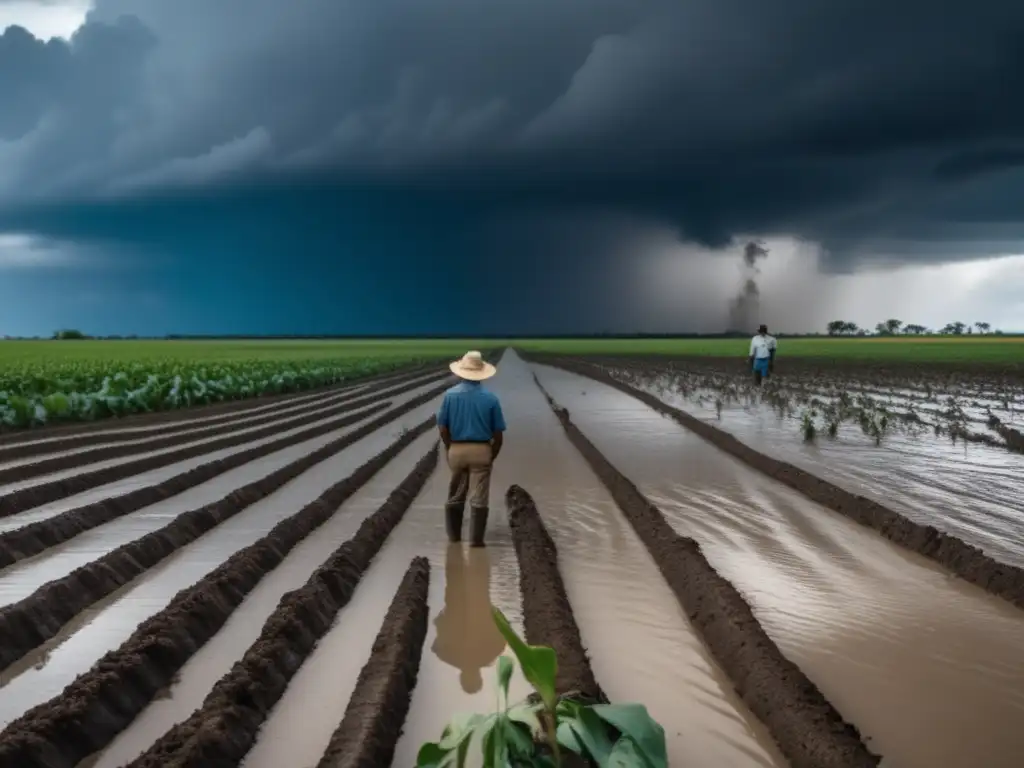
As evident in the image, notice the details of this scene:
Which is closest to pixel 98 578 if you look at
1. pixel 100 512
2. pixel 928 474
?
Result: pixel 100 512

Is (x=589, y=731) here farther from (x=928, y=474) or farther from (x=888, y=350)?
(x=888, y=350)

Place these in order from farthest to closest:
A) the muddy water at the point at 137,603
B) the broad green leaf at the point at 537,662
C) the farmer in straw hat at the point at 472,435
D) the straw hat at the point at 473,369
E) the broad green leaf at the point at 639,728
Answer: the farmer in straw hat at the point at 472,435 → the straw hat at the point at 473,369 → the muddy water at the point at 137,603 → the broad green leaf at the point at 639,728 → the broad green leaf at the point at 537,662

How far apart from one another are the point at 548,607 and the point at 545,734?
6.92 feet

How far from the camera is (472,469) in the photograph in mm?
7465

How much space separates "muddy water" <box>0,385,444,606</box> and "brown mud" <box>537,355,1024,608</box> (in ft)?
20.1

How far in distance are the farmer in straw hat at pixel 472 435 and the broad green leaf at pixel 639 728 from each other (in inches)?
161

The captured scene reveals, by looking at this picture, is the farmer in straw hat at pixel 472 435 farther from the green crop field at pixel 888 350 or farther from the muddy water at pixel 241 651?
the green crop field at pixel 888 350

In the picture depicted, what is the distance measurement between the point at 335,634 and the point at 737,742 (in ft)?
7.87

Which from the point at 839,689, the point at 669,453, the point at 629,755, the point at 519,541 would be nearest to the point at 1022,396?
the point at 669,453

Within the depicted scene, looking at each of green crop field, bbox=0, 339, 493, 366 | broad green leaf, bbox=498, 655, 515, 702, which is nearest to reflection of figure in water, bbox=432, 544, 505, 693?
broad green leaf, bbox=498, 655, 515, 702

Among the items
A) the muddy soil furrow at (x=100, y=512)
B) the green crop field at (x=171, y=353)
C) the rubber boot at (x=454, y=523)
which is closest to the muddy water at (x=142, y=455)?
the muddy soil furrow at (x=100, y=512)

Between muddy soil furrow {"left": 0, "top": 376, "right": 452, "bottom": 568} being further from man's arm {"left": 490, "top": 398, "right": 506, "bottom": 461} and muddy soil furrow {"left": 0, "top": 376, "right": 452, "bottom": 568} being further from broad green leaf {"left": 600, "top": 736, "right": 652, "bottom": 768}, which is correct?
broad green leaf {"left": 600, "top": 736, "right": 652, "bottom": 768}

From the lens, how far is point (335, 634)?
5297 mm

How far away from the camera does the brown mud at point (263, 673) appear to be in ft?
11.7
